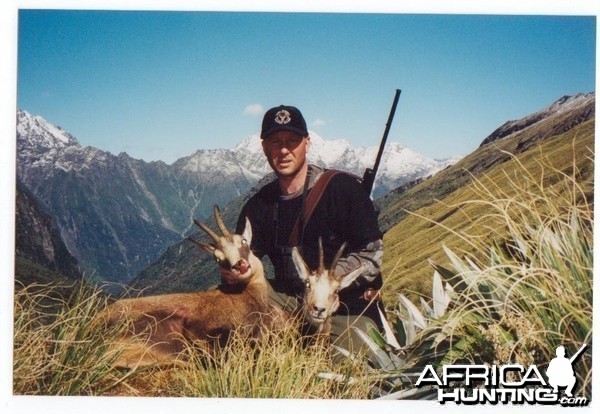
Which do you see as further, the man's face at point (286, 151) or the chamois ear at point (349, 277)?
the man's face at point (286, 151)

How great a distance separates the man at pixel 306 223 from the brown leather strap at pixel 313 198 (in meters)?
0.02

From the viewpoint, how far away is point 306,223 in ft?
17.9

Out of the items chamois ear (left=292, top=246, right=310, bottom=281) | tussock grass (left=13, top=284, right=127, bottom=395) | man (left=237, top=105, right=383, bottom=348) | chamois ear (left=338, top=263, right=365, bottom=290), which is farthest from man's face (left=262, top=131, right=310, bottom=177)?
tussock grass (left=13, top=284, right=127, bottom=395)

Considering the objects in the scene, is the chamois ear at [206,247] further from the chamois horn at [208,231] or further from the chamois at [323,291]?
the chamois at [323,291]

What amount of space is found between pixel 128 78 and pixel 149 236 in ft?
4.36

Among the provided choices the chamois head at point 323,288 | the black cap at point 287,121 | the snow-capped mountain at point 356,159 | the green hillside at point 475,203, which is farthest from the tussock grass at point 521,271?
the black cap at point 287,121

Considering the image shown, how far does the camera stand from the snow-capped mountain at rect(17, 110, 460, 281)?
217 inches

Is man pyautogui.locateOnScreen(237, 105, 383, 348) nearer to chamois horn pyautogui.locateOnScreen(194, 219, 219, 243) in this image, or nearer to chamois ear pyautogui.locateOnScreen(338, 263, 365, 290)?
chamois ear pyautogui.locateOnScreen(338, 263, 365, 290)

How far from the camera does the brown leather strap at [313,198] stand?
547 cm

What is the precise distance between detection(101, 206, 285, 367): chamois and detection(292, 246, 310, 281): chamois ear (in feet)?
0.95

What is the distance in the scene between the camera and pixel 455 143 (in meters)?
5.59

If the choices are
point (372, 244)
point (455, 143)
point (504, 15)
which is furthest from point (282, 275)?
point (504, 15)

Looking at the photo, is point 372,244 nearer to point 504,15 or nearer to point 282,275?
→ point 282,275

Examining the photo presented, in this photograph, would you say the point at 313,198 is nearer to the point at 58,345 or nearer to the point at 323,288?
the point at 323,288
